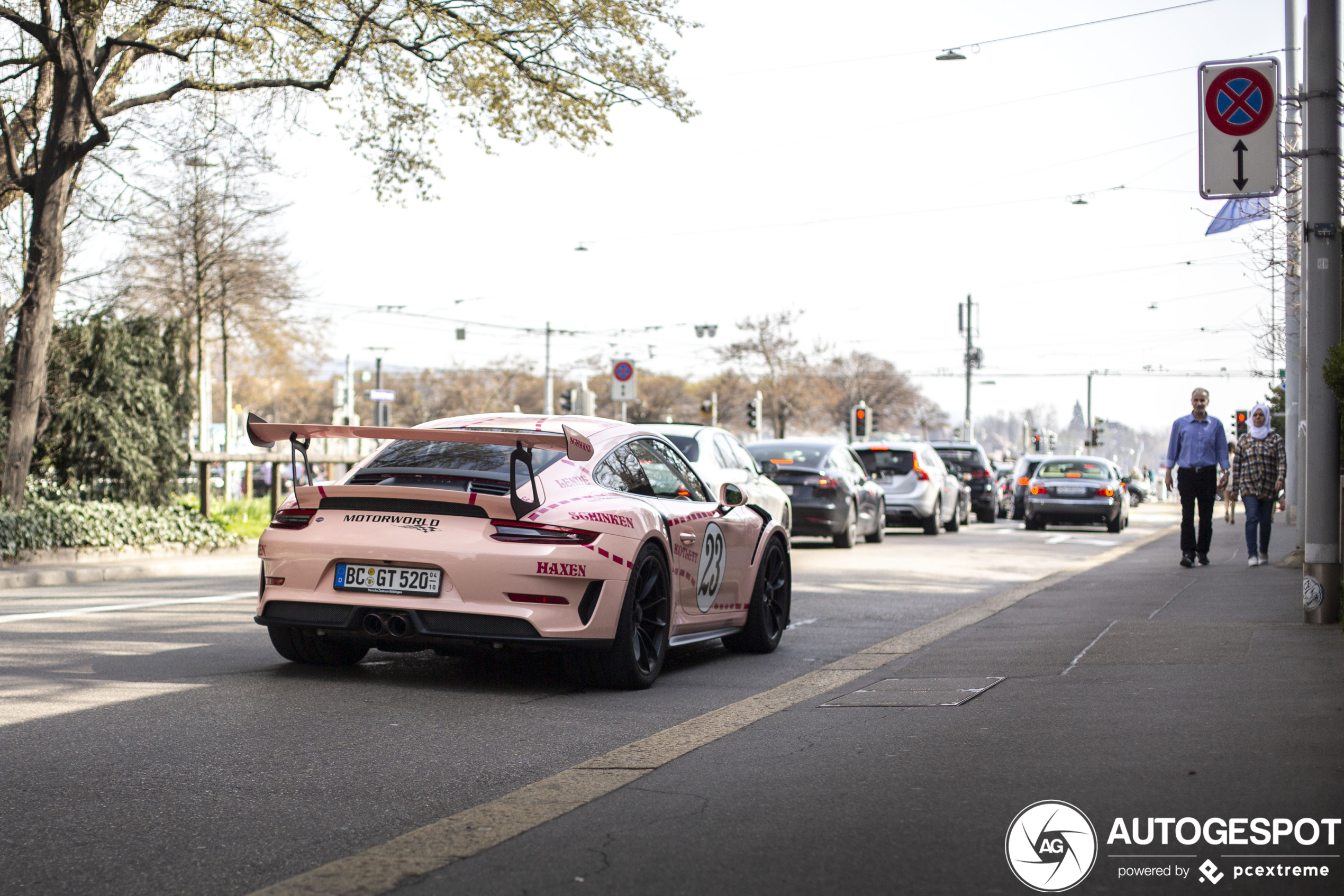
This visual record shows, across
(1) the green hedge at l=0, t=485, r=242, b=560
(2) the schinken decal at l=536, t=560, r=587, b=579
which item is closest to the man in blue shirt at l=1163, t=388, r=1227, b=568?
(2) the schinken decal at l=536, t=560, r=587, b=579

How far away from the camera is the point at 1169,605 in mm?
10719

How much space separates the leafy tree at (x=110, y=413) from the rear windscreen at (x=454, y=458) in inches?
431

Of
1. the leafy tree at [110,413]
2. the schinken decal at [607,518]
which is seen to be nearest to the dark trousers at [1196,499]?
the schinken decal at [607,518]

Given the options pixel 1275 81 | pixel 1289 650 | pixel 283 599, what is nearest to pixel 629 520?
pixel 283 599

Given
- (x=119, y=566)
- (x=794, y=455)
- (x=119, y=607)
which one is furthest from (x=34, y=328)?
(x=794, y=455)

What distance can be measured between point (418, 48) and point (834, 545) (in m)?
9.24

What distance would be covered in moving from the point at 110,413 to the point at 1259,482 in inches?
527

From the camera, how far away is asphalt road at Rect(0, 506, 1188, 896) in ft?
13.3

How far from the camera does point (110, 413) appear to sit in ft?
56.8

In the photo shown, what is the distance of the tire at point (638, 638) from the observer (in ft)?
23.2

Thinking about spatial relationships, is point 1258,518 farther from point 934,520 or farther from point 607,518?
point 934,520

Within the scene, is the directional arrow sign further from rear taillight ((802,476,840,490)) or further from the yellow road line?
rear taillight ((802,476,840,490))

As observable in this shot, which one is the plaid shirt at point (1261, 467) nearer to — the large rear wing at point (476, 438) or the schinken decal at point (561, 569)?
the large rear wing at point (476, 438)

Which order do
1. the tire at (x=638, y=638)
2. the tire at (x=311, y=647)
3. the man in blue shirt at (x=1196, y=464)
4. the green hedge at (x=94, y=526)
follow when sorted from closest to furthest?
the tire at (x=638, y=638) < the tire at (x=311, y=647) < the man in blue shirt at (x=1196, y=464) < the green hedge at (x=94, y=526)
